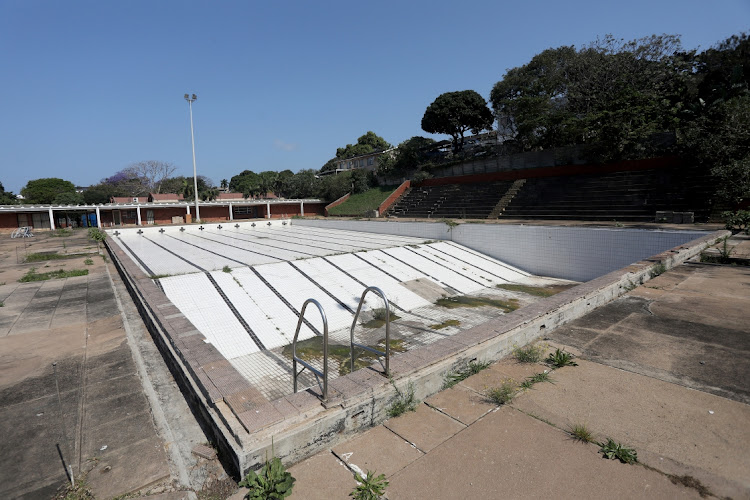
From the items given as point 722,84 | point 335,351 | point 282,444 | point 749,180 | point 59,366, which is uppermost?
point 722,84

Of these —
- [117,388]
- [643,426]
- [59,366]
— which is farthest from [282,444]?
[59,366]

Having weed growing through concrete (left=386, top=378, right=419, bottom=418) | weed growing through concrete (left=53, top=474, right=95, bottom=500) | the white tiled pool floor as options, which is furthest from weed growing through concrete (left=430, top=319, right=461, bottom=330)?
weed growing through concrete (left=53, top=474, right=95, bottom=500)

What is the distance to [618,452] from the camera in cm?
184

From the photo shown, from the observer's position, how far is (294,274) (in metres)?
8.58

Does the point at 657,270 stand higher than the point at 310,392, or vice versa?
the point at 657,270

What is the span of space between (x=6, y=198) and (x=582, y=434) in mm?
63070

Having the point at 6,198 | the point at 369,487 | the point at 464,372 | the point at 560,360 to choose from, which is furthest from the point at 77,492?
the point at 6,198

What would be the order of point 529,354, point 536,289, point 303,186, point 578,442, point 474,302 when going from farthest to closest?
point 303,186 < point 536,289 < point 474,302 < point 529,354 < point 578,442

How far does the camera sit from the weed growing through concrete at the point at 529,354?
295 centimetres

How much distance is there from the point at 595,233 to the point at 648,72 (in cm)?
1615

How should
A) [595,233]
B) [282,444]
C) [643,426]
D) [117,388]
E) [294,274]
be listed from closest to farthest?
1. [282,444]
2. [643,426]
3. [117,388]
4. [294,274]
5. [595,233]

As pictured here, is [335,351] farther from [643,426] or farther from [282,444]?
[643,426]

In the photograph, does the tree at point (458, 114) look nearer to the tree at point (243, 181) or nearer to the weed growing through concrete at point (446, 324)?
the weed growing through concrete at point (446, 324)

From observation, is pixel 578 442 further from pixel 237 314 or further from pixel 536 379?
pixel 237 314
